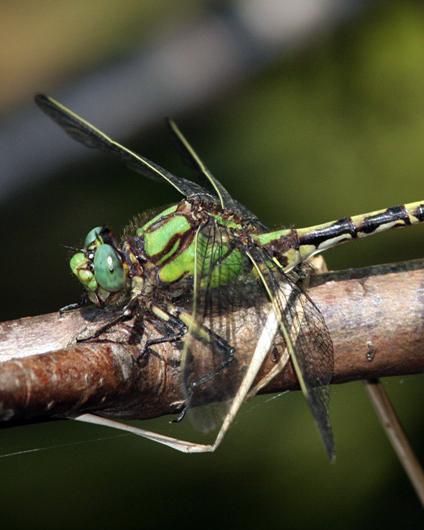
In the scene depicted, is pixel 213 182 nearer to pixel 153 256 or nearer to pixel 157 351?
pixel 153 256

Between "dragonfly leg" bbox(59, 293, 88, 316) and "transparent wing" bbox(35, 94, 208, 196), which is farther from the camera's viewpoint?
"transparent wing" bbox(35, 94, 208, 196)

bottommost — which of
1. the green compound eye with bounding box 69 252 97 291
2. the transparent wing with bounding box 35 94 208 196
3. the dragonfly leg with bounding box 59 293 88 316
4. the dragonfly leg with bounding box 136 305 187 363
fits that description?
the dragonfly leg with bounding box 136 305 187 363

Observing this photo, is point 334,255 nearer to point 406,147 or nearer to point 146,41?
point 406,147

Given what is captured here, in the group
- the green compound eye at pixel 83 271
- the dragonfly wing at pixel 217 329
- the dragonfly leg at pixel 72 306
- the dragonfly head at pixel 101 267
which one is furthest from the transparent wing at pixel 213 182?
the dragonfly leg at pixel 72 306

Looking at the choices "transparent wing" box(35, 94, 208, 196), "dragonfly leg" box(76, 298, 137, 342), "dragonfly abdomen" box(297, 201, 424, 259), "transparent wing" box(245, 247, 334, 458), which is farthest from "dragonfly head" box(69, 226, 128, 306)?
"dragonfly abdomen" box(297, 201, 424, 259)

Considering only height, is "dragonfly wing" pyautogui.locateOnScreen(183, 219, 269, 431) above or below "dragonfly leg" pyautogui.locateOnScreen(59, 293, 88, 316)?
below

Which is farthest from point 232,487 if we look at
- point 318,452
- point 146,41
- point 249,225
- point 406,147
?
point 146,41

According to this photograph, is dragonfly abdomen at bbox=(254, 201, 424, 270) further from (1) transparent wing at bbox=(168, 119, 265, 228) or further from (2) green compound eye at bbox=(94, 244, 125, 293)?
(2) green compound eye at bbox=(94, 244, 125, 293)

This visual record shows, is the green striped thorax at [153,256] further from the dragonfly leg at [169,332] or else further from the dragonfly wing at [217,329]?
the dragonfly leg at [169,332]
